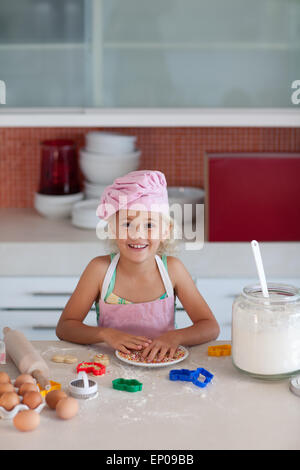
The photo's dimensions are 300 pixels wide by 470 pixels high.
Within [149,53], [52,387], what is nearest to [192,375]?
[52,387]

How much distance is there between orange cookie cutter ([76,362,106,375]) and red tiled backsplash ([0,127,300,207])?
6.10 feet

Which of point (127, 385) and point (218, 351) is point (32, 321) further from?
point (127, 385)

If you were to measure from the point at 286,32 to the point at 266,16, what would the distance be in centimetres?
10

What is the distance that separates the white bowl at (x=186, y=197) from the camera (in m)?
2.84

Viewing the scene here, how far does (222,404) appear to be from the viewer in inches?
47.8

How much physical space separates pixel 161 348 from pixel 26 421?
417 millimetres

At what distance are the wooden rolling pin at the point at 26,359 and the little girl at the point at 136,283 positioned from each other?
186mm

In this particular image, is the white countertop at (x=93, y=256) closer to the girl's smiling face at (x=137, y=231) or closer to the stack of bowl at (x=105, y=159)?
the stack of bowl at (x=105, y=159)

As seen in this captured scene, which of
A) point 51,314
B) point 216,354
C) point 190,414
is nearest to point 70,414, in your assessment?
point 190,414

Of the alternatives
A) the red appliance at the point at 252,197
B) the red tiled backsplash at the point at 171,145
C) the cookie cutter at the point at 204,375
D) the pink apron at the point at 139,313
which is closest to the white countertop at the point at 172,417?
the cookie cutter at the point at 204,375

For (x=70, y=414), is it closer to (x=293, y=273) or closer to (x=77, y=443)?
(x=77, y=443)

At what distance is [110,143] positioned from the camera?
288 centimetres

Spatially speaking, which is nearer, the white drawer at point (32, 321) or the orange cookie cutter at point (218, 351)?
the orange cookie cutter at point (218, 351)

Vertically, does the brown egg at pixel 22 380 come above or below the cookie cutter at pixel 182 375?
above
